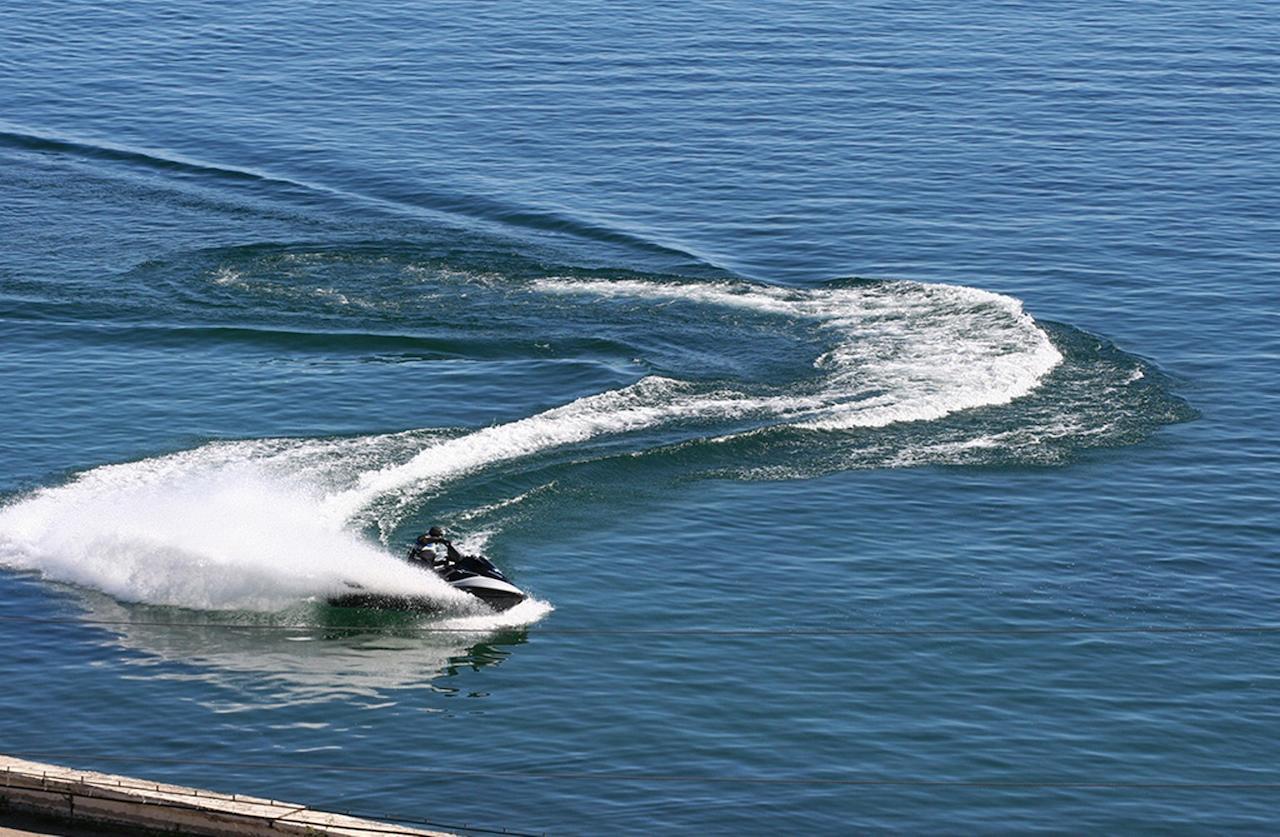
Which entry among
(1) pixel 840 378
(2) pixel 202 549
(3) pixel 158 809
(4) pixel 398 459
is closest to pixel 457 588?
(2) pixel 202 549

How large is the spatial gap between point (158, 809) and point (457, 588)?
1281 cm

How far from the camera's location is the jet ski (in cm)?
4356

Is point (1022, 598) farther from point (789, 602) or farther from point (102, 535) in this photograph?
point (102, 535)

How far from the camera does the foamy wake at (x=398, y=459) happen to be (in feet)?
149

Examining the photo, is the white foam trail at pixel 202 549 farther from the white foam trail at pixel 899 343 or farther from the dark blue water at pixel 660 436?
the white foam trail at pixel 899 343

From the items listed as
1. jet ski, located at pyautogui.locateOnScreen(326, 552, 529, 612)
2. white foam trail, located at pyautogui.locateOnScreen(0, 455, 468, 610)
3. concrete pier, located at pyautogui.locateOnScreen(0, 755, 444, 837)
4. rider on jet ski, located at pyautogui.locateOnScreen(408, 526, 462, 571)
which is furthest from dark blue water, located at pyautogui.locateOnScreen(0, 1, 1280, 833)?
concrete pier, located at pyautogui.locateOnScreen(0, 755, 444, 837)

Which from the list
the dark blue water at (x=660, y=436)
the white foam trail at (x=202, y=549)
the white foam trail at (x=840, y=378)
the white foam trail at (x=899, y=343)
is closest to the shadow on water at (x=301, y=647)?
the dark blue water at (x=660, y=436)

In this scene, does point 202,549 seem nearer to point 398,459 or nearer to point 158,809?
point 398,459

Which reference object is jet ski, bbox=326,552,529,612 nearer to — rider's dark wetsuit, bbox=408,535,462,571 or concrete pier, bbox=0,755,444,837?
rider's dark wetsuit, bbox=408,535,462,571

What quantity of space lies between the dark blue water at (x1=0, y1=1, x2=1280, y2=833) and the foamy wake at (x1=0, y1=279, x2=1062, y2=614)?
144 mm

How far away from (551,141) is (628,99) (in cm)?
823

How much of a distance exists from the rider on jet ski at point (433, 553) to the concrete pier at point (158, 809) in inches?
474

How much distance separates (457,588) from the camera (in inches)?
1713

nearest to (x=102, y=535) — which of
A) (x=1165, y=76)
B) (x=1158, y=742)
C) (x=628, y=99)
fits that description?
(x=1158, y=742)
